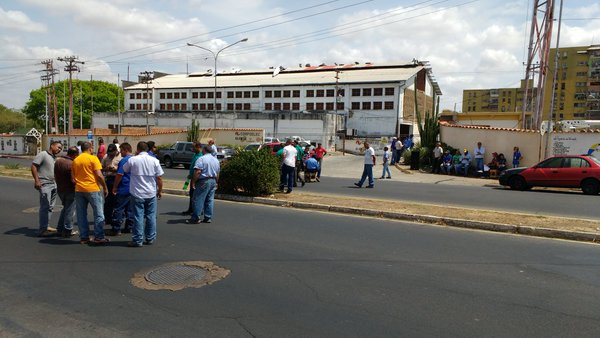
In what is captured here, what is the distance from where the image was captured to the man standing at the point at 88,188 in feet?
23.1

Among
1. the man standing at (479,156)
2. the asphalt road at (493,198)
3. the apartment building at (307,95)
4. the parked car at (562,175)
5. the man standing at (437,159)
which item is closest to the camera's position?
the asphalt road at (493,198)

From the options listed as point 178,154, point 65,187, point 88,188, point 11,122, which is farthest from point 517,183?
point 11,122

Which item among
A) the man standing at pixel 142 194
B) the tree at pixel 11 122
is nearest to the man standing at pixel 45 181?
the man standing at pixel 142 194

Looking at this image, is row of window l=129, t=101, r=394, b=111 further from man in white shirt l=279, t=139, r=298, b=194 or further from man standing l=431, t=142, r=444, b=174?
man in white shirt l=279, t=139, r=298, b=194

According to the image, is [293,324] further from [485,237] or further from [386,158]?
[386,158]

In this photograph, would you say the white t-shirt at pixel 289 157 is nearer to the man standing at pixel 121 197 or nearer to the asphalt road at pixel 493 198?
the asphalt road at pixel 493 198

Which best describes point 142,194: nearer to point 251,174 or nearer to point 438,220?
point 251,174

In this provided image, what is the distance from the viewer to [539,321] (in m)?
4.30

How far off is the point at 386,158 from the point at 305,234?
492 inches

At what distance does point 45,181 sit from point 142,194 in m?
2.17

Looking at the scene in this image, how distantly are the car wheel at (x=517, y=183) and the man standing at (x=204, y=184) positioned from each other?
12.3 m

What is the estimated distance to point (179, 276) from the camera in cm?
562

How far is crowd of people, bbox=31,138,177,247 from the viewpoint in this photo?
23.2ft

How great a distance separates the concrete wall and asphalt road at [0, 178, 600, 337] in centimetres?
1533
